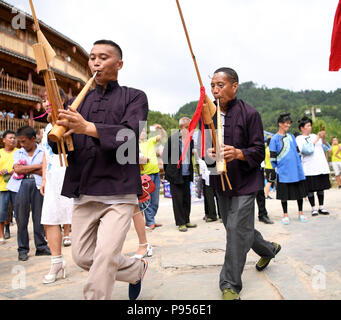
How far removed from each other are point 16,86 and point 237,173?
21043 millimetres

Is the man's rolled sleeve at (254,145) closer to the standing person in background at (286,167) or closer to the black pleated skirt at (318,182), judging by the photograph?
the standing person in background at (286,167)

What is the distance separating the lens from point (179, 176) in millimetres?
6324

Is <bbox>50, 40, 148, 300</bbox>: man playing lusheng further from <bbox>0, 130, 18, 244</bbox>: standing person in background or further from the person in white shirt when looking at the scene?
the person in white shirt

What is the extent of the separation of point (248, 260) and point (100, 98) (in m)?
2.40

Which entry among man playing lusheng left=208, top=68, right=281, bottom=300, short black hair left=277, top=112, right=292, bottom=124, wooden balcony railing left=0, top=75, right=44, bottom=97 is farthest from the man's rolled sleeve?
wooden balcony railing left=0, top=75, right=44, bottom=97

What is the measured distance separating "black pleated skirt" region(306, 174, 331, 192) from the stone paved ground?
4.42ft

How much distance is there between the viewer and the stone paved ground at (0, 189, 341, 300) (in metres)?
2.75

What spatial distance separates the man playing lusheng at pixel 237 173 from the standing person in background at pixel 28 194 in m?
2.83

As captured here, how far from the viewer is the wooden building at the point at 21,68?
64.0ft

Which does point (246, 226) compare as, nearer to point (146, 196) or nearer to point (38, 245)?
point (146, 196)

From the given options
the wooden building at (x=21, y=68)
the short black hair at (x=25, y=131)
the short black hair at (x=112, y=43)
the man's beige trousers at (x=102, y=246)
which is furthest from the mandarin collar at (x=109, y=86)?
the wooden building at (x=21, y=68)

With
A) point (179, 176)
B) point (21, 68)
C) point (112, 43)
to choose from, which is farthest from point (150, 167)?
point (21, 68)

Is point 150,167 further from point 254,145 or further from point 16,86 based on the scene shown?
point 16,86
